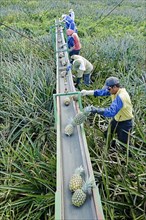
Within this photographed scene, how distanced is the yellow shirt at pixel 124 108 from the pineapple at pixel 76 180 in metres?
1.28

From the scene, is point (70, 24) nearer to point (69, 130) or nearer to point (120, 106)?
point (120, 106)

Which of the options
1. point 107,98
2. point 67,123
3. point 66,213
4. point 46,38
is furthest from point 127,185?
point 46,38

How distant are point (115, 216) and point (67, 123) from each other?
1209 millimetres

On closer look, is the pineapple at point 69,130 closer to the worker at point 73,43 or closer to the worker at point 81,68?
the worker at point 81,68

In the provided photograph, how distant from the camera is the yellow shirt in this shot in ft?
11.2

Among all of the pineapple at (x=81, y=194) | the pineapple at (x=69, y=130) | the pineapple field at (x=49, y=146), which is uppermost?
the pineapple at (x=81, y=194)

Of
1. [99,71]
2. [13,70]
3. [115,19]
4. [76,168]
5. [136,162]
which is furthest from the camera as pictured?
[115,19]

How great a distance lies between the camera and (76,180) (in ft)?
7.64

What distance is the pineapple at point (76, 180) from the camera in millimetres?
2301

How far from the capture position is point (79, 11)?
1852 cm

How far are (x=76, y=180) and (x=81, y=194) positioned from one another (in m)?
0.15

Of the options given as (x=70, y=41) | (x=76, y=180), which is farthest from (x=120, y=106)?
(x=70, y=41)

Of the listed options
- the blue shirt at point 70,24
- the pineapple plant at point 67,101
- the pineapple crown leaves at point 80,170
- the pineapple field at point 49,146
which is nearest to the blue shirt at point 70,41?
the pineapple field at point 49,146

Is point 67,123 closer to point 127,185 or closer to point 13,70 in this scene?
point 127,185
